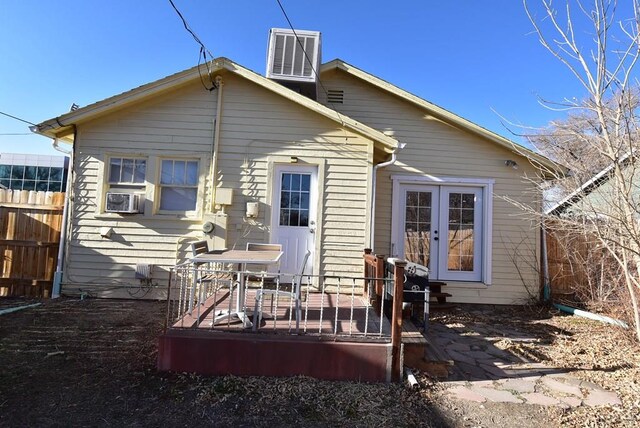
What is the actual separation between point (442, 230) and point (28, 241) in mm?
7649

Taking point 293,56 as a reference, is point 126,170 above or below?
below

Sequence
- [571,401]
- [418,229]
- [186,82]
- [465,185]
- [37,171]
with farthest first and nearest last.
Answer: [37,171]
[418,229]
[465,185]
[186,82]
[571,401]

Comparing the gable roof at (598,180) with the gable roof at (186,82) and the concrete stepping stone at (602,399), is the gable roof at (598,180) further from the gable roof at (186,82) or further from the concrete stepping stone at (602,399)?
the gable roof at (186,82)

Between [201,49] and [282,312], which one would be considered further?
[201,49]

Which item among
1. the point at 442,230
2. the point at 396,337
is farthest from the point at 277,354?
the point at 442,230

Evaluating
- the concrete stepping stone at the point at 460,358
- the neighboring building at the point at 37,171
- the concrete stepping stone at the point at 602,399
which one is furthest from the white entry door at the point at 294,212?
the neighboring building at the point at 37,171

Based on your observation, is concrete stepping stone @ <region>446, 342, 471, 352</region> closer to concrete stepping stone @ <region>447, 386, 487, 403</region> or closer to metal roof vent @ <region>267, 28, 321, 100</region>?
concrete stepping stone @ <region>447, 386, 487, 403</region>

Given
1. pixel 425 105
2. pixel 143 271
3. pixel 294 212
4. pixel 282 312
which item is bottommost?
pixel 282 312

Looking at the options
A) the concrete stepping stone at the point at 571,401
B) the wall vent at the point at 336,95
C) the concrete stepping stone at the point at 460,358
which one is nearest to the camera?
the concrete stepping stone at the point at 571,401

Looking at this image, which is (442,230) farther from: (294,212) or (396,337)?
(396,337)

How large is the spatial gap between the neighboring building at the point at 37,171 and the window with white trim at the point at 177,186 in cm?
1388

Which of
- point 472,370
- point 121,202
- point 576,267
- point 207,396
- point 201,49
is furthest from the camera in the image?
point 576,267

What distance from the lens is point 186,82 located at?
626 cm

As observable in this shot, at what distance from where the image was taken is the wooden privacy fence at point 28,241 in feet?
21.0
